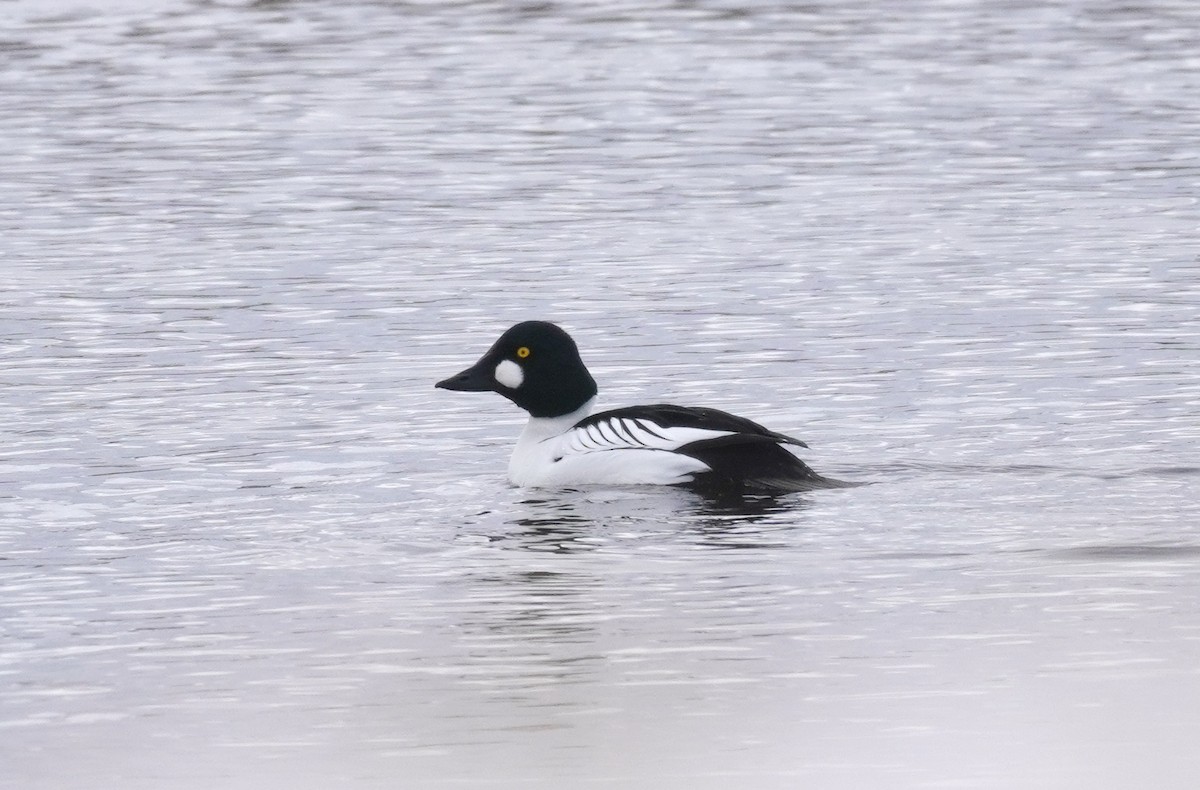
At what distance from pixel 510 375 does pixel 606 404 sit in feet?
5.02

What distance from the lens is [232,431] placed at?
11938 mm

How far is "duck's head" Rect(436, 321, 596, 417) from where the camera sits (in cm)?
1139

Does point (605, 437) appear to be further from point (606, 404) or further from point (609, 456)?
point (606, 404)

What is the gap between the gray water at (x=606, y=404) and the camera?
6.95 metres

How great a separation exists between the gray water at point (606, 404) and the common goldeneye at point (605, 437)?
7.9 inches

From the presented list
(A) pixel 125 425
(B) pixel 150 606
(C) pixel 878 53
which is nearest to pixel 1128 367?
(A) pixel 125 425

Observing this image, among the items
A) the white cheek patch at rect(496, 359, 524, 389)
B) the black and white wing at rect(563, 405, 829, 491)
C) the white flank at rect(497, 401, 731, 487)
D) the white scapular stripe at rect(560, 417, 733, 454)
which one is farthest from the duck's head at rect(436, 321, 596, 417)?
the black and white wing at rect(563, 405, 829, 491)

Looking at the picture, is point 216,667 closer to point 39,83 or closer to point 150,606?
point 150,606

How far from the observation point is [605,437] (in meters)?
10.9

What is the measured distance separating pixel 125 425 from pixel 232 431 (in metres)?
0.62

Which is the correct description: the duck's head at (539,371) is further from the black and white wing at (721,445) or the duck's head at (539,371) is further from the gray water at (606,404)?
the black and white wing at (721,445)

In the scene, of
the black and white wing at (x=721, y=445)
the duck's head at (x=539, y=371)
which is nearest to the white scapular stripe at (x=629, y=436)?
the black and white wing at (x=721, y=445)

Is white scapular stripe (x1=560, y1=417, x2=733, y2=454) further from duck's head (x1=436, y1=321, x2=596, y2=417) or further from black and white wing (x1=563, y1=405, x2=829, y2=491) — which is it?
duck's head (x1=436, y1=321, x2=596, y2=417)

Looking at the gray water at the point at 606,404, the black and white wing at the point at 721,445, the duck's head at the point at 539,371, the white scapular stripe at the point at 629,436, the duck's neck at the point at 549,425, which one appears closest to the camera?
the gray water at the point at 606,404
